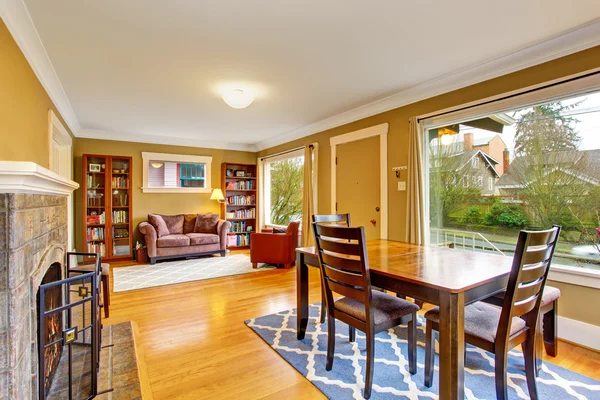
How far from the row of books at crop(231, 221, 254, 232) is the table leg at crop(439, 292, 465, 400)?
5.68m

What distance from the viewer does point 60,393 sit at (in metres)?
1.53

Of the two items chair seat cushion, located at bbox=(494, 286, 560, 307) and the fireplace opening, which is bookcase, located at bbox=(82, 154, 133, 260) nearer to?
the fireplace opening

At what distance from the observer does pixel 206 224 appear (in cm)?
603

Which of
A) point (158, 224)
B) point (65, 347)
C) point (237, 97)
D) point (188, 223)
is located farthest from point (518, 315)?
point (188, 223)

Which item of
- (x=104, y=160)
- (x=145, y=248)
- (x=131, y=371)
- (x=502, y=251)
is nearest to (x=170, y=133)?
(x=104, y=160)

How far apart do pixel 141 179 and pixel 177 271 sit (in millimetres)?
2361

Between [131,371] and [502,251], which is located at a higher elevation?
[502,251]

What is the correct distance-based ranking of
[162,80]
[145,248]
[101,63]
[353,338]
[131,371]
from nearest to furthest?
[131,371] < [353,338] < [101,63] < [162,80] < [145,248]

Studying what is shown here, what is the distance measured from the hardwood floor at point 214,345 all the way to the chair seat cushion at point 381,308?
0.50 metres

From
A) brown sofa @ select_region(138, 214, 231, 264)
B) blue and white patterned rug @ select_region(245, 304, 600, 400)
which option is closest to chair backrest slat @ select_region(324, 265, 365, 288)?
blue and white patterned rug @ select_region(245, 304, 600, 400)

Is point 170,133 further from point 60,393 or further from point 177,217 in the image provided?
point 60,393

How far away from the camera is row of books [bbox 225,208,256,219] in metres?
6.73

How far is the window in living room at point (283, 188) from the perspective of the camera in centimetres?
616

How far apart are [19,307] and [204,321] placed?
6.01ft
